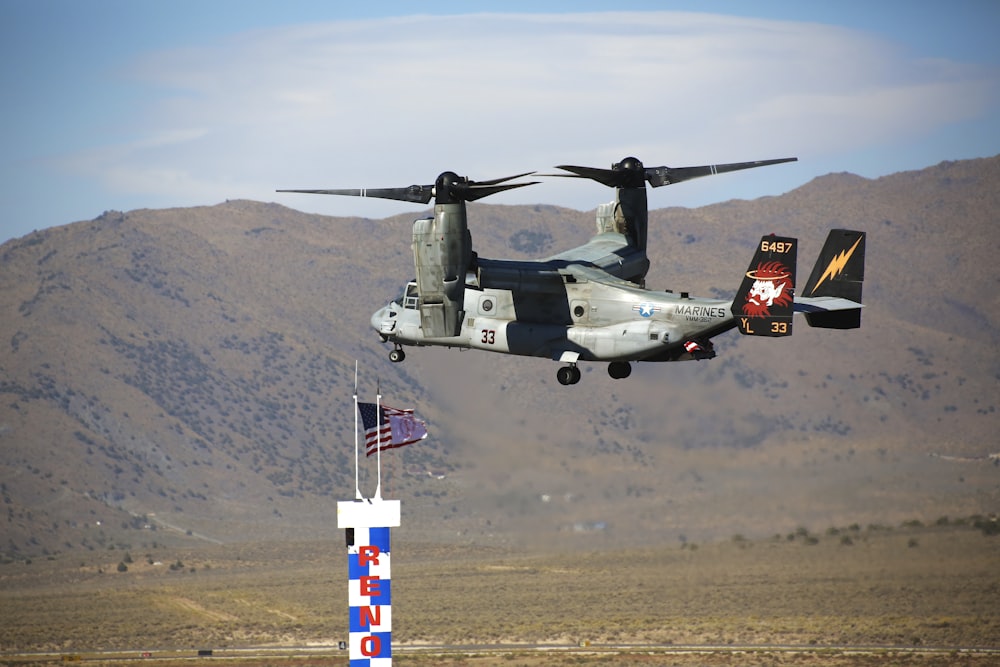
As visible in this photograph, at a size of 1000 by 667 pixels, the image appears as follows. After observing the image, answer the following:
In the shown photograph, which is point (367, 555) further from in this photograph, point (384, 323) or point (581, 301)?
point (581, 301)

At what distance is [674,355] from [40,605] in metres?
84.1

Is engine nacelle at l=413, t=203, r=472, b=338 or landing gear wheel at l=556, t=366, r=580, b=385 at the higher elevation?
engine nacelle at l=413, t=203, r=472, b=338

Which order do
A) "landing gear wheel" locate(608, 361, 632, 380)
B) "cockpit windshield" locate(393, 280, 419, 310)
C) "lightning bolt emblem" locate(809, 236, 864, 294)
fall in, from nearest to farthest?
"lightning bolt emblem" locate(809, 236, 864, 294), "landing gear wheel" locate(608, 361, 632, 380), "cockpit windshield" locate(393, 280, 419, 310)

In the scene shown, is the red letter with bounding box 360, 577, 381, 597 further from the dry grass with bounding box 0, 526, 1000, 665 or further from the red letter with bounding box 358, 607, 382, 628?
the dry grass with bounding box 0, 526, 1000, 665

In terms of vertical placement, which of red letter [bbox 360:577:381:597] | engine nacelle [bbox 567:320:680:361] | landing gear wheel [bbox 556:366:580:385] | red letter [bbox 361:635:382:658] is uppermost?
engine nacelle [bbox 567:320:680:361]

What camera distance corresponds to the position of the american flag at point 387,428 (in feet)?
187

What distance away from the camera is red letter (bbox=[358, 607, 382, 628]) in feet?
189

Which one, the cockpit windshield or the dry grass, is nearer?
the cockpit windshield

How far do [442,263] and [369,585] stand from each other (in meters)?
11.6

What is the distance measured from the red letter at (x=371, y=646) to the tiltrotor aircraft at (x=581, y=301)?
1092 cm

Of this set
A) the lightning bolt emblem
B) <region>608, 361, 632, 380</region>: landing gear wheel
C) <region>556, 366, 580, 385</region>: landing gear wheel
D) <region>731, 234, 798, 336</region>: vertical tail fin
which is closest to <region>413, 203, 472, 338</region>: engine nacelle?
<region>556, 366, 580, 385</region>: landing gear wheel

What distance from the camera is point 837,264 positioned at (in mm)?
58969

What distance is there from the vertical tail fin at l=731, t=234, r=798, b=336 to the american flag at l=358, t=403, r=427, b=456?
38.8 ft

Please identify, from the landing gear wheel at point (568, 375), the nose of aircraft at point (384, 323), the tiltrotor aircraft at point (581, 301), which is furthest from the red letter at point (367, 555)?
the nose of aircraft at point (384, 323)
